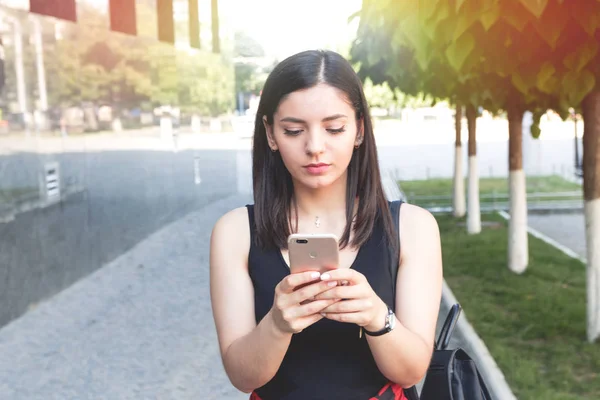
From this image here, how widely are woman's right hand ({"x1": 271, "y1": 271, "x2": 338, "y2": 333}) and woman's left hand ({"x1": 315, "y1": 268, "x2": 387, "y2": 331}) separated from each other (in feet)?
0.04

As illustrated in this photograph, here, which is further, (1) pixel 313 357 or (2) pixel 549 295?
(2) pixel 549 295

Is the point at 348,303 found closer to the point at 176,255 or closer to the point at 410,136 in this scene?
the point at 176,255

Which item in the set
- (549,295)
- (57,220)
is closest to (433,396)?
(549,295)

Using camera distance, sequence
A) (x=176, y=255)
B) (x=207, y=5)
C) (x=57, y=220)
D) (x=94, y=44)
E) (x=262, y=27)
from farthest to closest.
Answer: (x=262, y=27), (x=207, y=5), (x=176, y=255), (x=94, y=44), (x=57, y=220)

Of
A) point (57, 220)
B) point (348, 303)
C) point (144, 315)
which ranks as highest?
point (348, 303)

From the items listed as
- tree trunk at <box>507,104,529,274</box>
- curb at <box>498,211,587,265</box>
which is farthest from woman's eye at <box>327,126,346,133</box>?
curb at <box>498,211,587,265</box>

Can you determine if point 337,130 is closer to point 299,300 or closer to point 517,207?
point 299,300

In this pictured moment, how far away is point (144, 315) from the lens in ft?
26.1

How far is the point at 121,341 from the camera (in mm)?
7059

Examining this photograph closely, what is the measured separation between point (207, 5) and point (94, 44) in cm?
584

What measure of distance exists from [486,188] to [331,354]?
59.5 ft

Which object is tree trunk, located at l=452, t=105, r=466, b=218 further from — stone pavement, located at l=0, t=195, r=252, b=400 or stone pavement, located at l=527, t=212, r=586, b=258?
stone pavement, located at l=0, t=195, r=252, b=400

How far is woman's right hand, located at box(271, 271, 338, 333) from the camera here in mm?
1559

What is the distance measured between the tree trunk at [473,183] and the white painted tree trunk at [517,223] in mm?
3215
